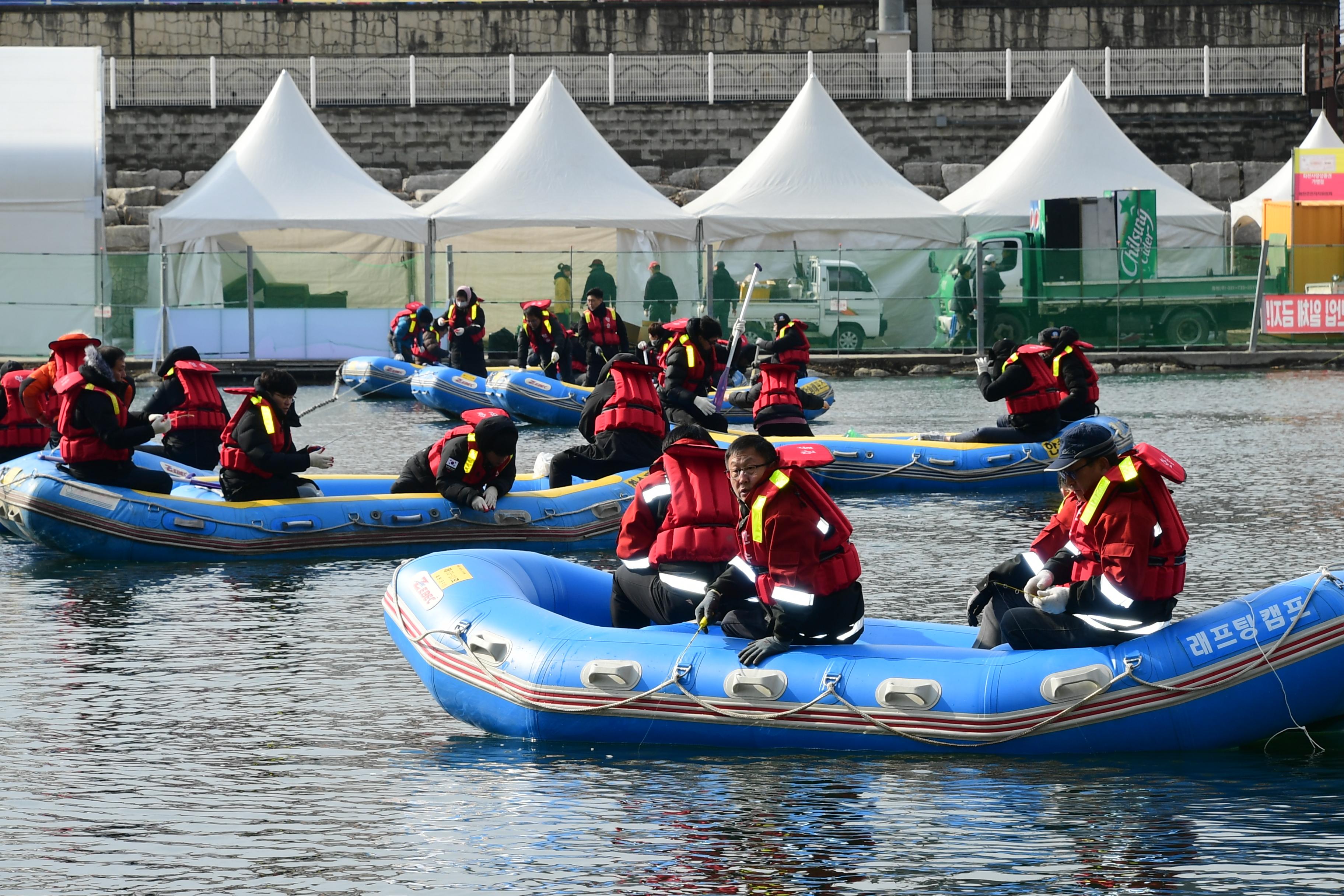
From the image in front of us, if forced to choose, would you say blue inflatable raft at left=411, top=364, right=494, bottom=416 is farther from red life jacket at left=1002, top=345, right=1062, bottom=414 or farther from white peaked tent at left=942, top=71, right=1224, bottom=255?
white peaked tent at left=942, top=71, right=1224, bottom=255

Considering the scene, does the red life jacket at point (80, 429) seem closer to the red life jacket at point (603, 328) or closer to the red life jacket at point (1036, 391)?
the red life jacket at point (1036, 391)

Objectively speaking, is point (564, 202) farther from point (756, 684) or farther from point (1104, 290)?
point (756, 684)

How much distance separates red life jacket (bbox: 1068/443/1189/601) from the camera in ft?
24.5

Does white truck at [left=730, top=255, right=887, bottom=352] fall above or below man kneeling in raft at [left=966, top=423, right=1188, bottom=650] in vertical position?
above

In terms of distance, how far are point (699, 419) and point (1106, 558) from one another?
33.0 ft

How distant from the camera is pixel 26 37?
4353 centimetres

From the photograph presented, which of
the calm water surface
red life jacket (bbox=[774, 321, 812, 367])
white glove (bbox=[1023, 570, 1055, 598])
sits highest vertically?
red life jacket (bbox=[774, 321, 812, 367])

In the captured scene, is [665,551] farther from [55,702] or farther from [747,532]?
[55,702]

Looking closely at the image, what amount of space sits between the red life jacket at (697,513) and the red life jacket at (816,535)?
0.80m

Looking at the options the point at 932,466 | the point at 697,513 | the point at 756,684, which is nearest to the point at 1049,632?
the point at 756,684

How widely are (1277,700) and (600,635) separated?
2.89 m

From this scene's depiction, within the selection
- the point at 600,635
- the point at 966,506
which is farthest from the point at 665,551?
the point at 966,506

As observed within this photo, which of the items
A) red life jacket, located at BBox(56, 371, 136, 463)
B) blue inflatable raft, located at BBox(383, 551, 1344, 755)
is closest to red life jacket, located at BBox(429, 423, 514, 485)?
red life jacket, located at BBox(56, 371, 136, 463)

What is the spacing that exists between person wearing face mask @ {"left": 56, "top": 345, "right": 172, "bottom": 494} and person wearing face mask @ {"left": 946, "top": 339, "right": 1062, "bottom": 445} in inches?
290
